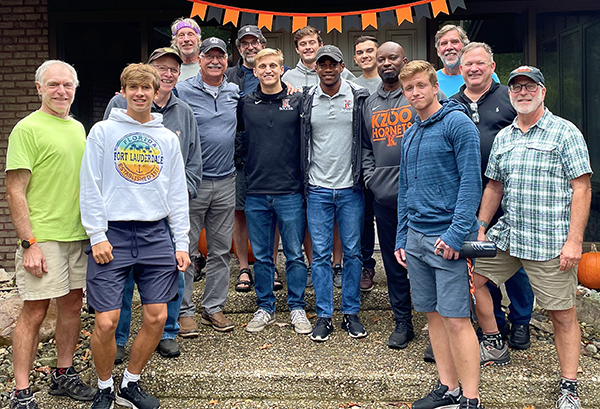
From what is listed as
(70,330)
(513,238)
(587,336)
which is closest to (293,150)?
(513,238)

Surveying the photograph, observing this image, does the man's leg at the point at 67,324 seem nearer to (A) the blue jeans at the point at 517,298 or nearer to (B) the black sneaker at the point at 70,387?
(B) the black sneaker at the point at 70,387

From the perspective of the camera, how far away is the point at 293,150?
403cm

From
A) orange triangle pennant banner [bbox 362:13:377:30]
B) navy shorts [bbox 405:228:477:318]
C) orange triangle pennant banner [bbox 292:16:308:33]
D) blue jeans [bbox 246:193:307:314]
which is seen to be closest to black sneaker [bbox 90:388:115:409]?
blue jeans [bbox 246:193:307:314]

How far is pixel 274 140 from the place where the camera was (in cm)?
400

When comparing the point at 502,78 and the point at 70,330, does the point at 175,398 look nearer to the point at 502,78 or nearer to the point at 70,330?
the point at 70,330

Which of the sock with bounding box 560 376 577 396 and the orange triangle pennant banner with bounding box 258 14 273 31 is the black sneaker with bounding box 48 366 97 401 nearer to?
the sock with bounding box 560 376 577 396

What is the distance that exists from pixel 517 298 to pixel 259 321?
1897 mm

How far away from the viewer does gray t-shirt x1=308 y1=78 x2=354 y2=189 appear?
12.8 ft

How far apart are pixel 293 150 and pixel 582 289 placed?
3.48m

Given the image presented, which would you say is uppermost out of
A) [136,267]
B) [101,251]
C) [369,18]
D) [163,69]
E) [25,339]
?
[369,18]

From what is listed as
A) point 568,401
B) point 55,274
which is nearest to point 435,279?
point 568,401

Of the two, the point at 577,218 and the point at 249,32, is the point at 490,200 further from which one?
the point at 249,32

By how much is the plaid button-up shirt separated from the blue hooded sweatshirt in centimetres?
44

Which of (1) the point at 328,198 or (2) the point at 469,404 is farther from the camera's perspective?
(1) the point at 328,198
